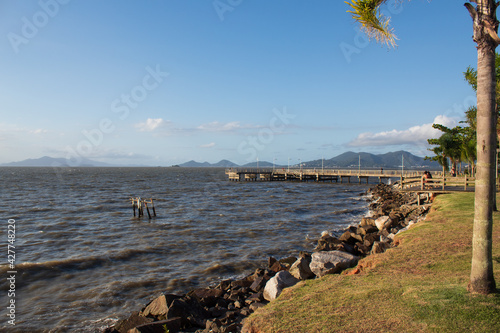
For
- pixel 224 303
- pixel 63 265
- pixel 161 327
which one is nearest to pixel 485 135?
pixel 224 303

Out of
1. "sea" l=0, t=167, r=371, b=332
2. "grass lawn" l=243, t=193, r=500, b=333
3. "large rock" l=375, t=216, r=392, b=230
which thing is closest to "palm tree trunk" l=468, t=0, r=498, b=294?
"grass lawn" l=243, t=193, r=500, b=333

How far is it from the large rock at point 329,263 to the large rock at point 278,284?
76cm

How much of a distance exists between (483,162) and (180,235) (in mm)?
18193

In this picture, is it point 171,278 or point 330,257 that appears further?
point 171,278

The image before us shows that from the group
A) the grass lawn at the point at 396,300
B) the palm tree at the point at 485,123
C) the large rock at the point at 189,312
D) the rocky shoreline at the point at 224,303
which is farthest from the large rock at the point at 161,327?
the palm tree at the point at 485,123

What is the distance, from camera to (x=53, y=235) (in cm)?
2170

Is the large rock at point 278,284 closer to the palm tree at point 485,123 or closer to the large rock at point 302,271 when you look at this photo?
the large rock at point 302,271

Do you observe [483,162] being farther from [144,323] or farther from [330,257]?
[144,323]

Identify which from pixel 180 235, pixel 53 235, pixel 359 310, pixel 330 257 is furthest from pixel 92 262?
pixel 359 310

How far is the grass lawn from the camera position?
5.63 meters

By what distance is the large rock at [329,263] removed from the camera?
10.0 m

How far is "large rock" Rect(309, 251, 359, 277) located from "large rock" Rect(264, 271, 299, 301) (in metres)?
0.76

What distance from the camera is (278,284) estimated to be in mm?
9141

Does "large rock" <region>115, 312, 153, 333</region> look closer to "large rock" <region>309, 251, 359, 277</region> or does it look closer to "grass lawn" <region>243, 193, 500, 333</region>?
"grass lawn" <region>243, 193, 500, 333</region>
